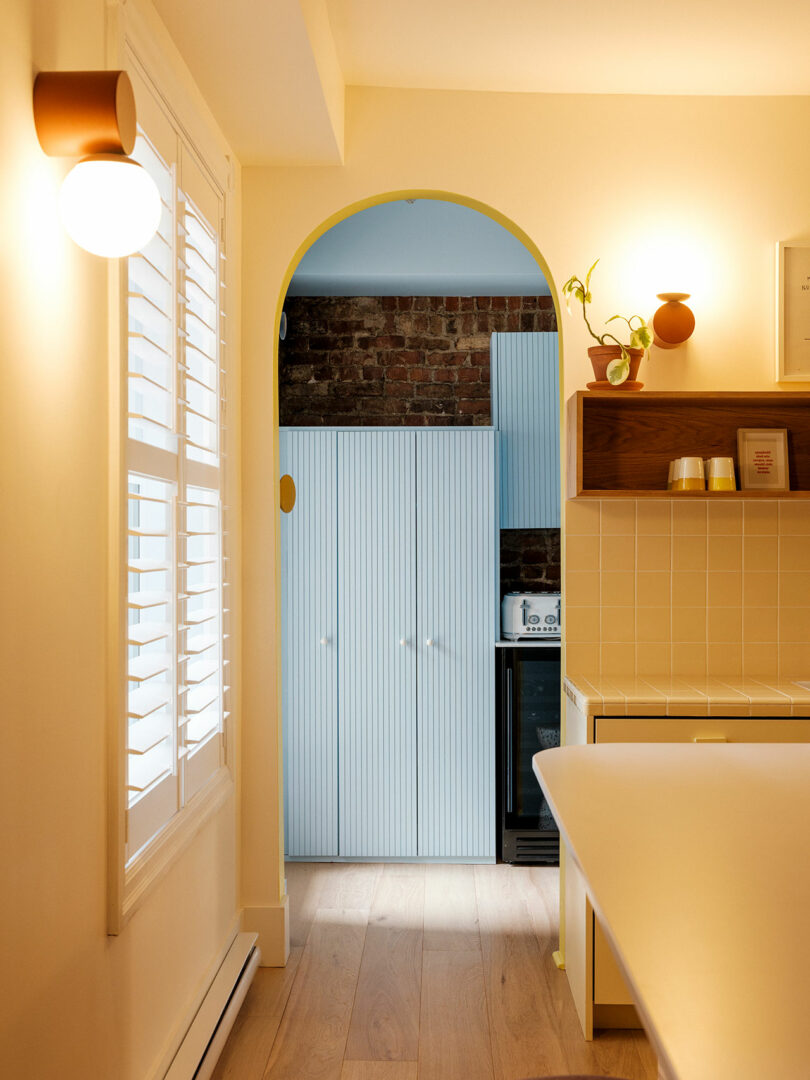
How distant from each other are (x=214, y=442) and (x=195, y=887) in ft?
3.70

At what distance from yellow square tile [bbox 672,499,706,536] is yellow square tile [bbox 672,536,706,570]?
19 mm

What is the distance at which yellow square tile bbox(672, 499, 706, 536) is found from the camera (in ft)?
9.31

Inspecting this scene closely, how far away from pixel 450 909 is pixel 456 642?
1.02 m

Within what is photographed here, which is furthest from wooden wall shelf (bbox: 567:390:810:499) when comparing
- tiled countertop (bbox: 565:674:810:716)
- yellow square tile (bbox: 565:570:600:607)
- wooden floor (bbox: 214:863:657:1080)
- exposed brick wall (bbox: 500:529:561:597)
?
exposed brick wall (bbox: 500:529:561:597)

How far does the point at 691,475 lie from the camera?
2.63m

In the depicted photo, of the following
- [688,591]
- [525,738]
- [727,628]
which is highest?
[688,591]

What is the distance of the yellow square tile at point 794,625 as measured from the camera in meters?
2.83

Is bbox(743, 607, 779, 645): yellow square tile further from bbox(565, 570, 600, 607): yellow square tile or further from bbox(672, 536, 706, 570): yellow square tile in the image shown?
bbox(565, 570, 600, 607): yellow square tile

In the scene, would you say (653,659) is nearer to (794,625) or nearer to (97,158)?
(794,625)

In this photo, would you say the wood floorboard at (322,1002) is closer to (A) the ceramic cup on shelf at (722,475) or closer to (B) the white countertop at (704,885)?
(B) the white countertop at (704,885)

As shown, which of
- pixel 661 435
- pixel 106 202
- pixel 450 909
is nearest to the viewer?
pixel 106 202

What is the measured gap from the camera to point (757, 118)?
9.31ft

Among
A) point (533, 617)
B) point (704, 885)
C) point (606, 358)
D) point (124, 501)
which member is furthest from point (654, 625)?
point (704, 885)

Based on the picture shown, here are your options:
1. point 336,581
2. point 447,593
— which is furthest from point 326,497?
point 447,593
